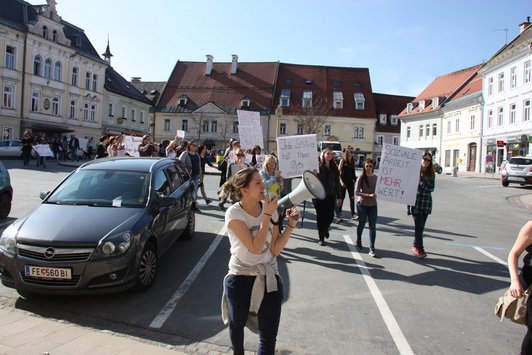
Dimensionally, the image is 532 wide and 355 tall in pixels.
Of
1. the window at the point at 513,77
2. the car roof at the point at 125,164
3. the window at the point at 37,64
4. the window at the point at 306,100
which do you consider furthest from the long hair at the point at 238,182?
Answer: the window at the point at 306,100

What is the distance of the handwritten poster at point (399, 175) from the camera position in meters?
7.79

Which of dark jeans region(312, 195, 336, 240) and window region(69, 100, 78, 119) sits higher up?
window region(69, 100, 78, 119)

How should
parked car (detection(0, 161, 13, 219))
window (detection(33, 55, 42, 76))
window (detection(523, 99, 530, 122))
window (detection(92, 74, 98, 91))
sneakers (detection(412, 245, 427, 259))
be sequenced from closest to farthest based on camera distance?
sneakers (detection(412, 245, 427, 259)) < parked car (detection(0, 161, 13, 219)) < window (detection(523, 99, 530, 122)) < window (detection(33, 55, 42, 76)) < window (detection(92, 74, 98, 91))

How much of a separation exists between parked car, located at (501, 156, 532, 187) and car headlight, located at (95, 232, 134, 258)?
1008 inches

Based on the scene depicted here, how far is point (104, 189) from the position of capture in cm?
623

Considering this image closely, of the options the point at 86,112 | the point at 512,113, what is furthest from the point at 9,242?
the point at 86,112

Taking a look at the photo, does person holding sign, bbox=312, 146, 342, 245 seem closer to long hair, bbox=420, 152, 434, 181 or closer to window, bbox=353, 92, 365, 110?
long hair, bbox=420, 152, 434, 181

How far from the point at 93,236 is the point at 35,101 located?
1678 inches

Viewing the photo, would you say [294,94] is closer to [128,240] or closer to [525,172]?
[525,172]

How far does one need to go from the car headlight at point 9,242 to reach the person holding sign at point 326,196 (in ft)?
16.8

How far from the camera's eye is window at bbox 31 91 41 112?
1629 inches

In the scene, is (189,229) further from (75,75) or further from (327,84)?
(327,84)

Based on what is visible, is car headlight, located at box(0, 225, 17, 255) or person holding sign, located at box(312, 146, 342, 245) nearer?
car headlight, located at box(0, 225, 17, 255)

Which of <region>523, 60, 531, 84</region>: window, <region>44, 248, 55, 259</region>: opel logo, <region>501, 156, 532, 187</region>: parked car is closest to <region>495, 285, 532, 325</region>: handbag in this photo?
<region>44, 248, 55, 259</region>: opel logo
